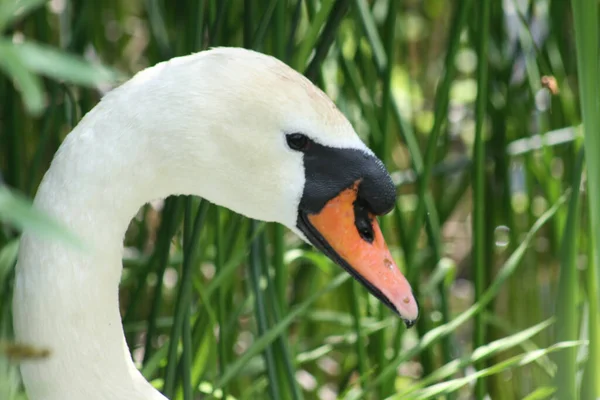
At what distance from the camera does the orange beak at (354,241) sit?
1322mm

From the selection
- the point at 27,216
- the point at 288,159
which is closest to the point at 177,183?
the point at 288,159

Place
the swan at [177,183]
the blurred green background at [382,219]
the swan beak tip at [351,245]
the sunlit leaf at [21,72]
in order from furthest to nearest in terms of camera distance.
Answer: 1. the blurred green background at [382,219]
2. the swan beak tip at [351,245]
3. the swan at [177,183]
4. the sunlit leaf at [21,72]

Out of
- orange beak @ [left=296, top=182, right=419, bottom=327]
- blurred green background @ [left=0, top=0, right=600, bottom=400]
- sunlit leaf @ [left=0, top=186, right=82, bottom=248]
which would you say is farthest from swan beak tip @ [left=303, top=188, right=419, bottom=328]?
sunlit leaf @ [left=0, top=186, right=82, bottom=248]

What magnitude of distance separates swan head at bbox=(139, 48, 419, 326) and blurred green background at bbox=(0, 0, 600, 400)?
0.45ft

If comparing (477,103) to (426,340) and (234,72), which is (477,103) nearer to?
(426,340)

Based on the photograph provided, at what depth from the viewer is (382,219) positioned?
1.94 meters

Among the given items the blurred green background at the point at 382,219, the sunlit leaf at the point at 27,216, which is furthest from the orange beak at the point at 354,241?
the sunlit leaf at the point at 27,216

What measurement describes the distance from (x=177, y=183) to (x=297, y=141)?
0.16 metres

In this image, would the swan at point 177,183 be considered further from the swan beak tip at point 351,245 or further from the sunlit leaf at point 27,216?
the sunlit leaf at point 27,216

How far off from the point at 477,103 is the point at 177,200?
50 cm

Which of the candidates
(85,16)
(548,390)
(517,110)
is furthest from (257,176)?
(517,110)

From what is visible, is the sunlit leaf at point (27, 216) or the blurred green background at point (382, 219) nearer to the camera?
the sunlit leaf at point (27, 216)

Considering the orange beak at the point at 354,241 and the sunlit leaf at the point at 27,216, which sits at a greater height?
the sunlit leaf at the point at 27,216

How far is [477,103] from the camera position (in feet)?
5.50
